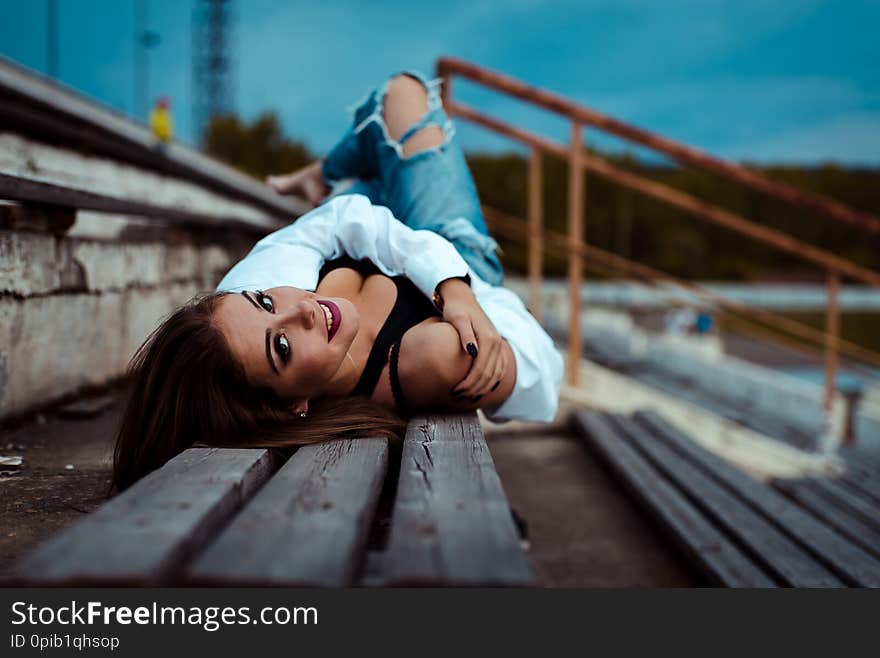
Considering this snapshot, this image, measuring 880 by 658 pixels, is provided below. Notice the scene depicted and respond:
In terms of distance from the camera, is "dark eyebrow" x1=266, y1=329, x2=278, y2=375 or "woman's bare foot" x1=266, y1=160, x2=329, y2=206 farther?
"woman's bare foot" x1=266, y1=160, x2=329, y2=206

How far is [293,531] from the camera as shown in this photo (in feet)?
3.15

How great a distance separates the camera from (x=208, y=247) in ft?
13.1

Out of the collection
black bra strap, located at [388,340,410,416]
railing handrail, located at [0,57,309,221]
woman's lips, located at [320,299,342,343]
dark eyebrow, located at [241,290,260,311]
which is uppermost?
railing handrail, located at [0,57,309,221]

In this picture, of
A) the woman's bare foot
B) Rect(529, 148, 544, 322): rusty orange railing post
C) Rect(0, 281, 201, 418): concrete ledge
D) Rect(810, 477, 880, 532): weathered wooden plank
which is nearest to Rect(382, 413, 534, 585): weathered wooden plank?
Rect(0, 281, 201, 418): concrete ledge

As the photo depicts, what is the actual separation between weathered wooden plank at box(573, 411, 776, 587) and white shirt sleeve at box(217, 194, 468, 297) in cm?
109

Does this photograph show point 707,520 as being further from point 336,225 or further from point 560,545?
point 336,225

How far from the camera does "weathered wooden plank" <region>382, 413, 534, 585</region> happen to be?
0.84 m

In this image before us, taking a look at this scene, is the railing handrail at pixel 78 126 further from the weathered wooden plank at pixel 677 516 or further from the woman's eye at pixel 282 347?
the weathered wooden plank at pixel 677 516

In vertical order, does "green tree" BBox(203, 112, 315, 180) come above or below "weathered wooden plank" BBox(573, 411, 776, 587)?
above

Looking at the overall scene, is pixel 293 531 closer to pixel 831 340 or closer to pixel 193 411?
pixel 193 411

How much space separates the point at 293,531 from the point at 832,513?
2341mm

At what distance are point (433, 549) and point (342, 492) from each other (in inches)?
10.9

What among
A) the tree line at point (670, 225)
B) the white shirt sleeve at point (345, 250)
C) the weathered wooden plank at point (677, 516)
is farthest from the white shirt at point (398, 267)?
the tree line at point (670, 225)

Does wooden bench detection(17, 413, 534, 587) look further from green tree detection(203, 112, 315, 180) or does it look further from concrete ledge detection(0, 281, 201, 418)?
green tree detection(203, 112, 315, 180)
